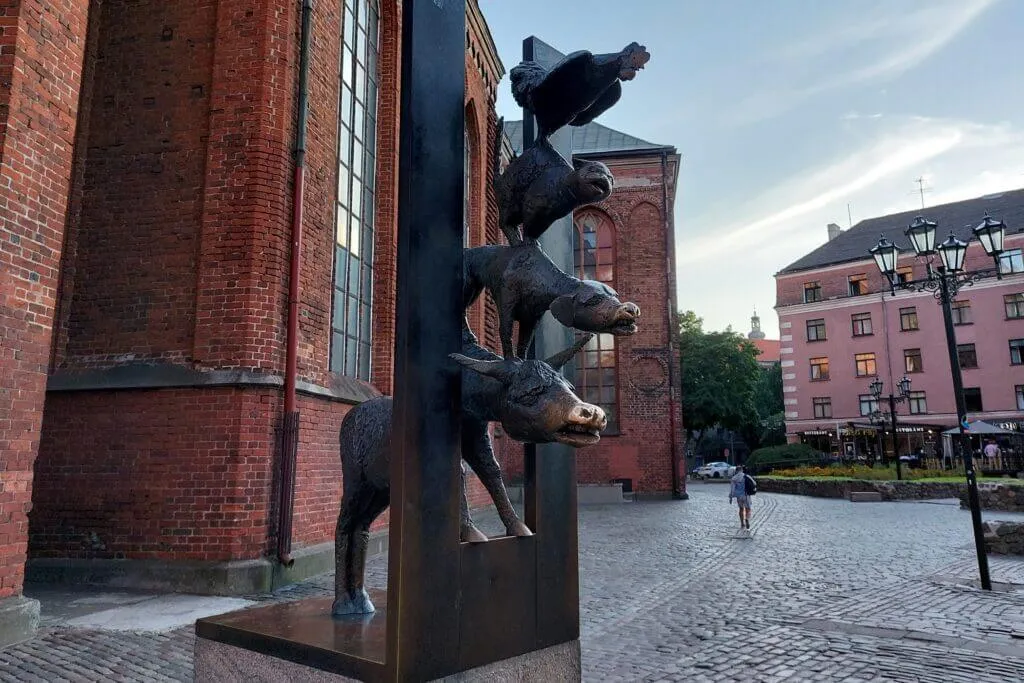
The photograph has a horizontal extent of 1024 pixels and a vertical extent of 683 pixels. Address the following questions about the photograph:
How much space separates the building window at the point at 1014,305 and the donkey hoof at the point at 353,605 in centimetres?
4486

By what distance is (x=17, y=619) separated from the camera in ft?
17.8

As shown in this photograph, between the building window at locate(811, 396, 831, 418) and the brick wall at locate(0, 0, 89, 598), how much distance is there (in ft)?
144

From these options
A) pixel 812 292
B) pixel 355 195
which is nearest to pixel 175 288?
pixel 355 195

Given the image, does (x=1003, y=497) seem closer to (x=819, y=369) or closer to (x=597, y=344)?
(x=597, y=344)

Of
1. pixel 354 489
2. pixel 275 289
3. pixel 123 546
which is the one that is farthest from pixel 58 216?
pixel 354 489

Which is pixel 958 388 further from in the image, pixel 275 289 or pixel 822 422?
pixel 822 422

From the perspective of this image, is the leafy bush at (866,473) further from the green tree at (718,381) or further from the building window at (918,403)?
the green tree at (718,381)

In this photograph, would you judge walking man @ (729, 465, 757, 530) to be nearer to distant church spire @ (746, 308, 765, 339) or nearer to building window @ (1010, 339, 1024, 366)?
building window @ (1010, 339, 1024, 366)

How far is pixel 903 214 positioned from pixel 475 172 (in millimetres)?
40699

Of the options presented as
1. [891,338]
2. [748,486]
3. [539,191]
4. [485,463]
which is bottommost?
[748,486]

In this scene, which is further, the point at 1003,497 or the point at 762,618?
the point at 1003,497

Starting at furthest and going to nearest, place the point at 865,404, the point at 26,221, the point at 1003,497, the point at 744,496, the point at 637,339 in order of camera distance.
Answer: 1. the point at 865,404
2. the point at 637,339
3. the point at 1003,497
4. the point at 744,496
5. the point at 26,221

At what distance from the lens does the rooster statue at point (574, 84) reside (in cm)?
240

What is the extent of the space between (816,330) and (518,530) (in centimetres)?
4588
